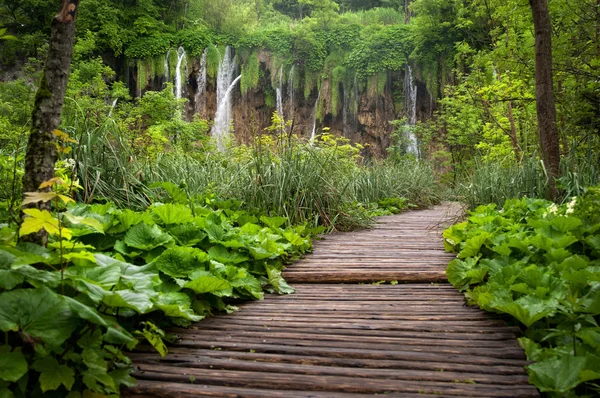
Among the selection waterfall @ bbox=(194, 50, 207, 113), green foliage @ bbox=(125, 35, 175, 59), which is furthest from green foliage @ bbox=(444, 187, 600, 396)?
green foliage @ bbox=(125, 35, 175, 59)

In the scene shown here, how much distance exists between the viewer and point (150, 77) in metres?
21.4

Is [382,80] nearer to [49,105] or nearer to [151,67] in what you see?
[151,67]

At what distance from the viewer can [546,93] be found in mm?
4367

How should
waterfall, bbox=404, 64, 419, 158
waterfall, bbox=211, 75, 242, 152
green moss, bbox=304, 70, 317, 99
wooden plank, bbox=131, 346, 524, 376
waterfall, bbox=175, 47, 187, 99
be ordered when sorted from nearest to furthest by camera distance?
wooden plank, bbox=131, 346, 524, 376, waterfall, bbox=404, 64, 419, 158, waterfall, bbox=175, 47, 187, 99, waterfall, bbox=211, 75, 242, 152, green moss, bbox=304, 70, 317, 99

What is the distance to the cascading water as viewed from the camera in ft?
69.8

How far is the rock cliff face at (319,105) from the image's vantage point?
815 inches

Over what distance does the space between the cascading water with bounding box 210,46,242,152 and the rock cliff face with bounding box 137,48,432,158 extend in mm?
198

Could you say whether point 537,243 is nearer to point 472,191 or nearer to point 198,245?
point 198,245

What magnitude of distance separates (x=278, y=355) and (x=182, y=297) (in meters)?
0.54

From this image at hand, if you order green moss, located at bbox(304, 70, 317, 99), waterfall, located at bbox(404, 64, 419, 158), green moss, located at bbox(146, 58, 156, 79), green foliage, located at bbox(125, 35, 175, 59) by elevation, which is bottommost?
waterfall, located at bbox(404, 64, 419, 158)

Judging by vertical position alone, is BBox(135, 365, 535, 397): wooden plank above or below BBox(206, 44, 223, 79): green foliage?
below

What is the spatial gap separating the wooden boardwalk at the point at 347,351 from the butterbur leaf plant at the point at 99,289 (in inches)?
5.0

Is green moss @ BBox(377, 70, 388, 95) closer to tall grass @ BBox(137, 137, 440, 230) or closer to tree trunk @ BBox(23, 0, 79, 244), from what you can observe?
tall grass @ BBox(137, 137, 440, 230)

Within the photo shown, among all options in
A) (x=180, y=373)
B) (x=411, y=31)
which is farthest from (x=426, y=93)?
(x=180, y=373)
